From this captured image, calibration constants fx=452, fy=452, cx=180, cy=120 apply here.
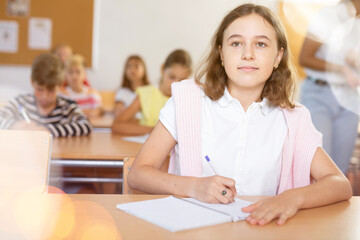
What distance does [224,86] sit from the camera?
5.40 ft

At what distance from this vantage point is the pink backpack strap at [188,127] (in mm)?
1537

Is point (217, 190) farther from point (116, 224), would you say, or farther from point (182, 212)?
point (116, 224)

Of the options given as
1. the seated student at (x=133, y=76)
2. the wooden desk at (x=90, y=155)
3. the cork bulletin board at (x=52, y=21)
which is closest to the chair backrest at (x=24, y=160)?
the wooden desk at (x=90, y=155)

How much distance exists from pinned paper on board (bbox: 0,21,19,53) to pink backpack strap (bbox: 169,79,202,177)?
4915 mm

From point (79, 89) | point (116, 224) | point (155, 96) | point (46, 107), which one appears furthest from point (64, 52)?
point (116, 224)

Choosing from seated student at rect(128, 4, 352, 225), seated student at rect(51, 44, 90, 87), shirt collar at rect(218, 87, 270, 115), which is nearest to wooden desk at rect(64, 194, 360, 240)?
seated student at rect(128, 4, 352, 225)

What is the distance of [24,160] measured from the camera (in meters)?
1.52

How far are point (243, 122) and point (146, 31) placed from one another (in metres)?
4.78

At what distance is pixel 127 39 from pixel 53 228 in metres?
5.39

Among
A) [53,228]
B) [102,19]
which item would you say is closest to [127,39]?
[102,19]

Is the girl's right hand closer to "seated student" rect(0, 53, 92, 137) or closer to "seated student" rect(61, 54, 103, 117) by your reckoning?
"seated student" rect(0, 53, 92, 137)

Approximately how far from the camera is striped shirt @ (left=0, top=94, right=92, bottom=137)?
2.61 metres

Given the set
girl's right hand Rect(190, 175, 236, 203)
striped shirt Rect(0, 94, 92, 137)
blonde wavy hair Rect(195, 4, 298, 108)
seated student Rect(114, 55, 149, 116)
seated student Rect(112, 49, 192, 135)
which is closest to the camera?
girl's right hand Rect(190, 175, 236, 203)

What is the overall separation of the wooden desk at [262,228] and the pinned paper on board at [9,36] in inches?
207
